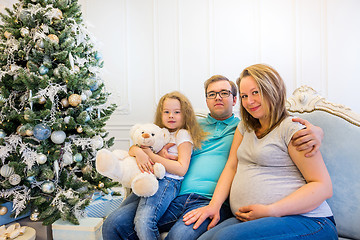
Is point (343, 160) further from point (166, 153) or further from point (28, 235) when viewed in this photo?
point (28, 235)

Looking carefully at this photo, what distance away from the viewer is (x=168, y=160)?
144 centimetres

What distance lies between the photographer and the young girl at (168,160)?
125 cm

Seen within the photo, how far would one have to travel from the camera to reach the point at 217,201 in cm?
128

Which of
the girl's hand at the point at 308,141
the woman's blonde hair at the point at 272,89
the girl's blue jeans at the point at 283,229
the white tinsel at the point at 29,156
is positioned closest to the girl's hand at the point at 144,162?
the girl's blue jeans at the point at 283,229

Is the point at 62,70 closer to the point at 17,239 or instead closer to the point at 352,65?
the point at 17,239

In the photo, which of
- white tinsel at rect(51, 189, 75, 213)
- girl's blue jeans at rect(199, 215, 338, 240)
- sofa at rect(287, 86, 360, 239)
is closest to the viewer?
girl's blue jeans at rect(199, 215, 338, 240)

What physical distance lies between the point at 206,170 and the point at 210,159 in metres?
0.08

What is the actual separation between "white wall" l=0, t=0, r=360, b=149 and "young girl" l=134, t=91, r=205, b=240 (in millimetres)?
1728

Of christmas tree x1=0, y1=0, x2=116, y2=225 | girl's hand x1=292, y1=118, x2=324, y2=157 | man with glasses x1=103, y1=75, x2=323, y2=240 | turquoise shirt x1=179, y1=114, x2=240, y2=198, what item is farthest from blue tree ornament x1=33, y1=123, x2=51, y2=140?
girl's hand x1=292, y1=118, x2=324, y2=157

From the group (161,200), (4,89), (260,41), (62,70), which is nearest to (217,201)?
(161,200)

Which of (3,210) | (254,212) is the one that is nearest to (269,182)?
(254,212)

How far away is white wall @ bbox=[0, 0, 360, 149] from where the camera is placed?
3.01m

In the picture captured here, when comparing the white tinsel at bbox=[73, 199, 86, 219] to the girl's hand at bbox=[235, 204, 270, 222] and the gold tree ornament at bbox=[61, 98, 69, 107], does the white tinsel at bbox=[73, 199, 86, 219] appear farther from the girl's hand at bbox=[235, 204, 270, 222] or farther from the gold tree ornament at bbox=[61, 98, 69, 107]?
the girl's hand at bbox=[235, 204, 270, 222]

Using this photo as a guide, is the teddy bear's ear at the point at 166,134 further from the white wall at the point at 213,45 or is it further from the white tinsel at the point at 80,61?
the white wall at the point at 213,45
